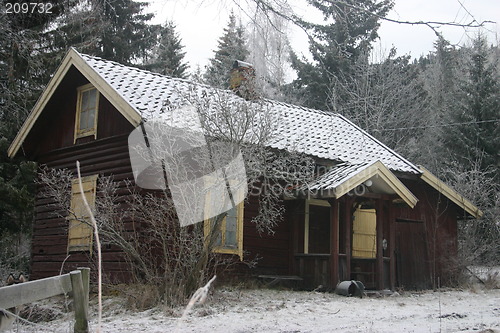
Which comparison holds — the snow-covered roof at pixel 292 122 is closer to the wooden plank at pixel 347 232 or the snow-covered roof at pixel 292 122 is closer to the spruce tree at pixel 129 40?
the wooden plank at pixel 347 232

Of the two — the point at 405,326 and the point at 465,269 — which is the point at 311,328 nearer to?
the point at 405,326

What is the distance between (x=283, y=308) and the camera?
32.4 ft

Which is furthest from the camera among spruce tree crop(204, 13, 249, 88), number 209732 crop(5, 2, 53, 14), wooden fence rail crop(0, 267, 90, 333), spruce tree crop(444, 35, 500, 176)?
spruce tree crop(444, 35, 500, 176)

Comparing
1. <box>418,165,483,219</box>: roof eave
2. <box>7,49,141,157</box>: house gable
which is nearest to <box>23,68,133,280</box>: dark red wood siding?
<box>7,49,141,157</box>: house gable

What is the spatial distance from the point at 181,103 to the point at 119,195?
2.87 m

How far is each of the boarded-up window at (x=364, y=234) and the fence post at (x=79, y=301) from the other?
1066cm

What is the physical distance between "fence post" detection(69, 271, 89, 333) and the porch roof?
25.0 ft

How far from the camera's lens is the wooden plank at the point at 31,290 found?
441 centimetres

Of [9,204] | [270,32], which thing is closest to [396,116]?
[9,204]

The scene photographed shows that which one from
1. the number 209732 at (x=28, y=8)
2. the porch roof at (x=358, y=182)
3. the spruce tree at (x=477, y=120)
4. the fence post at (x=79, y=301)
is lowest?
the fence post at (x=79, y=301)

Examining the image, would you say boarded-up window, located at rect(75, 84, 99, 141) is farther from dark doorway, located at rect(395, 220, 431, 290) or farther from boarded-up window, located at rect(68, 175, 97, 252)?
dark doorway, located at rect(395, 220, 431, 290)

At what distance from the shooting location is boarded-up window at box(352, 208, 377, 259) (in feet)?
49.9

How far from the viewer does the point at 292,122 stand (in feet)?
52.7

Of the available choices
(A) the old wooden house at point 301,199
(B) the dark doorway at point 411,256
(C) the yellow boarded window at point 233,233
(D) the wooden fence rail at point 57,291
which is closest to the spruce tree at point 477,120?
(A) the old wooden house at point 301,199
